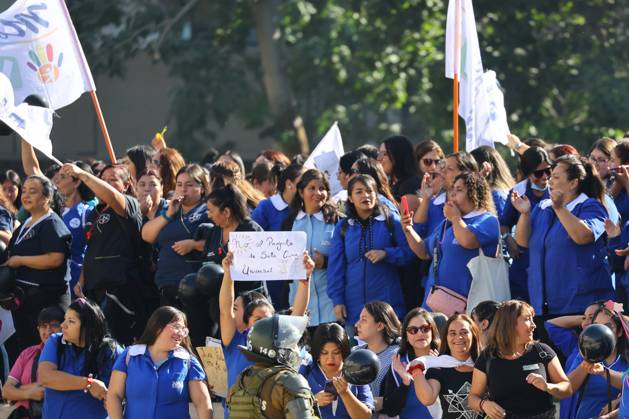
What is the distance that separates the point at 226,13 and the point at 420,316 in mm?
19539

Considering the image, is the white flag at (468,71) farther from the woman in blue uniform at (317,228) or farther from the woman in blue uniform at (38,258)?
the woman in blue uniform at (38,258)

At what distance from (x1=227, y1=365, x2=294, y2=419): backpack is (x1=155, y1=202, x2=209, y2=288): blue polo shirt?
158 inches

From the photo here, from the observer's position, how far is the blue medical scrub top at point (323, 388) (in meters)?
8.49

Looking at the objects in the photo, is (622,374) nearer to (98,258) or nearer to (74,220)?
(98,258)

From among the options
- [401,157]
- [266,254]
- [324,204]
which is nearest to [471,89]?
[401,157]

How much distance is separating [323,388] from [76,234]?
12.1 feet

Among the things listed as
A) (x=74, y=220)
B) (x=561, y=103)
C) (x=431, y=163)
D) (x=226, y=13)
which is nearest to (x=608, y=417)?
(x=431, y=163)

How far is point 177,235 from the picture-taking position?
1101cm

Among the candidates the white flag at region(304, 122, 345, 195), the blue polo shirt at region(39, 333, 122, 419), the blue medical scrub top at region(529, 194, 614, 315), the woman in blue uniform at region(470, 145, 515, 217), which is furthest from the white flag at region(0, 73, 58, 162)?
the blue medical scrub top at region(529, 194, 614, 315)

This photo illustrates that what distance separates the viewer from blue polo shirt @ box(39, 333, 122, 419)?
31.4 feet

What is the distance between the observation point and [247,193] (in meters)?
11.7

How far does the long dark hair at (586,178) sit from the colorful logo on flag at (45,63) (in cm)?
458

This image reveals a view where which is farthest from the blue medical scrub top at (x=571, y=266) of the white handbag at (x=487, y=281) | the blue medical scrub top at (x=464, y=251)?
the blue medical scrub top at (x=464, y=251)

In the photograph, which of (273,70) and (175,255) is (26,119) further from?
(273,70)
